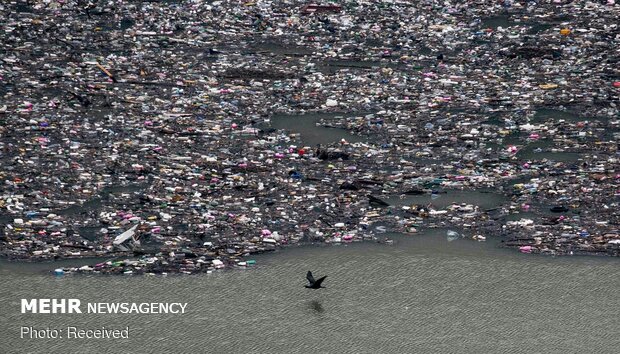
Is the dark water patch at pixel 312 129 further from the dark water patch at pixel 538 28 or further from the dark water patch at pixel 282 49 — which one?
the dark water patch at pixel 538 28

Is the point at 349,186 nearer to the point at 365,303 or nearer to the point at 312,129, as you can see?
the point at 312,129

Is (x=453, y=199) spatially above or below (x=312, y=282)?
above

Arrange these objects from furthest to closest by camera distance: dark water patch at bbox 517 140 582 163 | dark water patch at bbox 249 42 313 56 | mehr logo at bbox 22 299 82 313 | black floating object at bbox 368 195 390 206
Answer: dark water patch at bbox 249 42 313 56 → dark water patch at bbox 517 140 582 163 → black floating object at bbox 368 195 390 206 → mehr logo at bbox 22 299 82 313

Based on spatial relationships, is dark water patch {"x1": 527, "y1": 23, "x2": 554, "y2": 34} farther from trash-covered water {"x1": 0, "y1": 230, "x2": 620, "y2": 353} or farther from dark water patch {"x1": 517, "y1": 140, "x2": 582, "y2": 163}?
trash-covered water {"x1": 0, "y1": 230, "x2": 620, "y2": 353}

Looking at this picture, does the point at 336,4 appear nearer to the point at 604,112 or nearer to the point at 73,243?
the point at 604,112

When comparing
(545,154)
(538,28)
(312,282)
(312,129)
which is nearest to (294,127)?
(312,129)

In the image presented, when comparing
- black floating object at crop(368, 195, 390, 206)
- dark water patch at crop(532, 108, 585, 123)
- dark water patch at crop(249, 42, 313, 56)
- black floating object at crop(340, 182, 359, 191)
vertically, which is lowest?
black floating object at crop(368, 195, 390, 206)

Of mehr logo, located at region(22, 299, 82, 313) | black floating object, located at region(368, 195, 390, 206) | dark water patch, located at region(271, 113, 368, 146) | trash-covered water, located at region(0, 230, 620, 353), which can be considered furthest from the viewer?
dark water patch, located at region(271, 113, 368, 146)

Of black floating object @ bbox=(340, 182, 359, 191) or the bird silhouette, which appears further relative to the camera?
black floating object @ bbox=(340, 182, 359, 191)

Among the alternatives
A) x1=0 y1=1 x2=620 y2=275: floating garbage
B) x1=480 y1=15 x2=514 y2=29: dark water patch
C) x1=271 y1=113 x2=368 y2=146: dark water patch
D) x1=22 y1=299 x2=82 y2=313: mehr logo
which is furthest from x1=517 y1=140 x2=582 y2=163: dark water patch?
x1=22 y1=299 x2=82 y2=313: mehr logo
